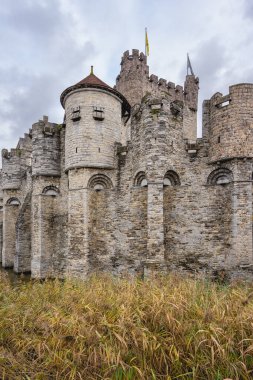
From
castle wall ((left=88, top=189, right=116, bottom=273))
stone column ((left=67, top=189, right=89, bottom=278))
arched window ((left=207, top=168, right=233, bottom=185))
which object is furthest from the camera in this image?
castle wall ((left=88, top=189, right=116, bottom=273))

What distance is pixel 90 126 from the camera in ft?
45.9

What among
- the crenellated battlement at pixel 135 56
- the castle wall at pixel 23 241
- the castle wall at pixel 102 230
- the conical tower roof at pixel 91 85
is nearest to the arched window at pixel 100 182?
the castle wall at pixel 102 230

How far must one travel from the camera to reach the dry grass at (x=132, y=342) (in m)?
3.18

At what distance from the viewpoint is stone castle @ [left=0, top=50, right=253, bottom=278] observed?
1141cm

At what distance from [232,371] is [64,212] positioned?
14232 mm

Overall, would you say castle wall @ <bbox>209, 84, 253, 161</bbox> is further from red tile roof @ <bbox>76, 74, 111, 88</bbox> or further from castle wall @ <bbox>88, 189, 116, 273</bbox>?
red tile roof @ <bbox>76, 74, 111, 88</bbox>

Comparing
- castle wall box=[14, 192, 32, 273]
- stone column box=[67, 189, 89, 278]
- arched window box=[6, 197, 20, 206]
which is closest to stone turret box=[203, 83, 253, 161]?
stone column box=[67, 189, 89, 278]

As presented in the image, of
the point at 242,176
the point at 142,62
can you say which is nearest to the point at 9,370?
the point at 242,176

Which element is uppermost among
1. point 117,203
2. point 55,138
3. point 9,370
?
point 55,138

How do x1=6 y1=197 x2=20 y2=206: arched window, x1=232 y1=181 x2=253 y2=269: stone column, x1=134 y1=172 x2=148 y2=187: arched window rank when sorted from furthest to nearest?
x1=6 y1=197 x2=20 y2=206: arched window
x1=134 y1=172 x2=148 y2=187: arched window
x1=232 y1=181 x2=253 y2=269: stone column

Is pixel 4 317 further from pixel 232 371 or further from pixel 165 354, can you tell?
pixel 232 371

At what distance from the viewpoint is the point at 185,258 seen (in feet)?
39.9

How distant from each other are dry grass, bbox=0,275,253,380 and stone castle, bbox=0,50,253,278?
7185mm

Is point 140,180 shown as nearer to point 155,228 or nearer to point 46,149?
point 155,228
